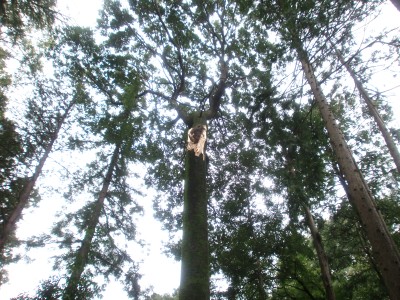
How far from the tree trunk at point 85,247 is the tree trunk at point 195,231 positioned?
16.7 feet

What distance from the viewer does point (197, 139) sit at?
17.6ft

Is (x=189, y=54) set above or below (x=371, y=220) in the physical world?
above

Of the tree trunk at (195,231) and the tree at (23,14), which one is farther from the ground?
the tree at (23,14)

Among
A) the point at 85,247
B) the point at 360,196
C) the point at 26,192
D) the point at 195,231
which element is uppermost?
the point at 26,192

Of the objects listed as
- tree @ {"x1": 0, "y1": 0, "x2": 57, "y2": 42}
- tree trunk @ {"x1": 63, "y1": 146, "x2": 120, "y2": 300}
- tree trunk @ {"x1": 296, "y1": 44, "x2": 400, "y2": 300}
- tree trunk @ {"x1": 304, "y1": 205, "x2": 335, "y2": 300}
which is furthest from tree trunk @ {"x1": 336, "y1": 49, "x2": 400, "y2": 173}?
tree trunk @ {"x1": 63, "y1": 146, "x2": 120, "y2": 300}

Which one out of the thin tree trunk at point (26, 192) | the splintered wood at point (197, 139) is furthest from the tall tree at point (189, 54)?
the thin tree trunk at point (26, 192)

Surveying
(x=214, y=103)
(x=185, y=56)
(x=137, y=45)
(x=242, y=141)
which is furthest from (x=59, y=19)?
(x=242, y=141)

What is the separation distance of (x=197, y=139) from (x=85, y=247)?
603cm

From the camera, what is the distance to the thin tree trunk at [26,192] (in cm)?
795

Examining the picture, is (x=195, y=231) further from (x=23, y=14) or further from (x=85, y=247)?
(x=23, y=14)

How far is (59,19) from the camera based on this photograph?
751 cm

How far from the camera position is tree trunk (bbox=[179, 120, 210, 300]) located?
3338mm

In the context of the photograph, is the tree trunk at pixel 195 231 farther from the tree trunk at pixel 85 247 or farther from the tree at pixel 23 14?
the tree at pixel 23 14

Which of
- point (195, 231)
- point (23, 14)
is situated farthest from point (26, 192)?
point (195, 231)
